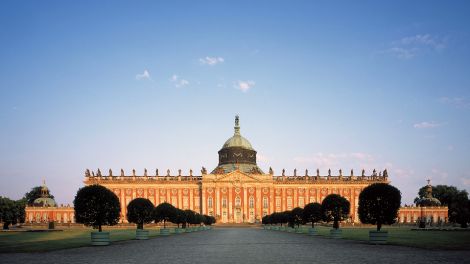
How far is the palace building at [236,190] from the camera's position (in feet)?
405

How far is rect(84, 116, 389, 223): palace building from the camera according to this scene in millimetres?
123562

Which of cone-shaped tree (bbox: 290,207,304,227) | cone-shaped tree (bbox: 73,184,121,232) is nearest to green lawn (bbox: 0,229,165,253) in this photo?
cone-shaped tree (bbox: 73,184,121,232)

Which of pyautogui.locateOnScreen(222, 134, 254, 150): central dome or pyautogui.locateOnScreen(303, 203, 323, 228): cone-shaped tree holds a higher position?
pyautogui.locateOnScreen(222, 134, 254, 150): central dome

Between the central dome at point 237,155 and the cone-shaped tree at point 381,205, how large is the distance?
307 ft

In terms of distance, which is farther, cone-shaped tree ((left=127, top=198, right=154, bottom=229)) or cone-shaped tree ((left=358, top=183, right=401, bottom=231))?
cone-shaped tree ((left=127, top=198, right=154, bottom=229))

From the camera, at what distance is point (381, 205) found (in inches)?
1452

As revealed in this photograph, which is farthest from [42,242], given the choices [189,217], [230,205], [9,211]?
[230,205]

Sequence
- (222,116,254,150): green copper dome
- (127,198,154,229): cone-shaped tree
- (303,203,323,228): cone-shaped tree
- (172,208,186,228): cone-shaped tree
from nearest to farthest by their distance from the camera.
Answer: (127,198,154,229): cone-shaped tree
(303,203,323,228): cone-shaped tree
(172,208,186,228): cone-shaped tree
(222,116,254,150): green copper dome

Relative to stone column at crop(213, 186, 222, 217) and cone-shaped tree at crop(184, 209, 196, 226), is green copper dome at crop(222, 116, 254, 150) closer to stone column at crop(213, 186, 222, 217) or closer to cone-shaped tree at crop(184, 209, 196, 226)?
stone column at crop(213, 186, 222, 217)

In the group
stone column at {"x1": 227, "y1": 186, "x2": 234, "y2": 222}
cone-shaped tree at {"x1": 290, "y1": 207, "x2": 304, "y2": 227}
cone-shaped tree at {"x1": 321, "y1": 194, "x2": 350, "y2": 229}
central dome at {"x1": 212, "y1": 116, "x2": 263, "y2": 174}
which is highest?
central dome at {"x1": 212, "y1": 116, "x2": 263, "y2": 174}

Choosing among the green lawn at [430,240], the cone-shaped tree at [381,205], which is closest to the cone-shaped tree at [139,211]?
the green lawn at [430,240]

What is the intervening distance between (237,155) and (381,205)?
326 feet

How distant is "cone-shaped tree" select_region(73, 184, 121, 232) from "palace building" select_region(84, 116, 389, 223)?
8650 centimetres

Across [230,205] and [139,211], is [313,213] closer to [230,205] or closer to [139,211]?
[139,211]
